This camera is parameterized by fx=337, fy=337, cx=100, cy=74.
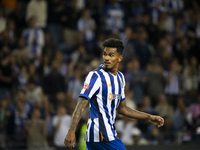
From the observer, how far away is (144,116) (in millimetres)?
4555

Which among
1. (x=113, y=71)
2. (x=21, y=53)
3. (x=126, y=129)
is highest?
(x=21, y=53)

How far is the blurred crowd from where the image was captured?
8750 mm

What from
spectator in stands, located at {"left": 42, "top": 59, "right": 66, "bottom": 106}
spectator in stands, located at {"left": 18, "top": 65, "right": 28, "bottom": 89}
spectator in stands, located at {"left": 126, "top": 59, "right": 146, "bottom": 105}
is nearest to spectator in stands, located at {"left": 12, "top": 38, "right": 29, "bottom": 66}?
spectator in stands, located at {"left": 18, "top": 65, "right": 28, "bottom": 89}

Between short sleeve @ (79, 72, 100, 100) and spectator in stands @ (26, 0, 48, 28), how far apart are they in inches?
294

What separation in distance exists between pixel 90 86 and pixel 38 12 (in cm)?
777

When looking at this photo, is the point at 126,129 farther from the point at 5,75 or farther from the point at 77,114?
the point at 77,114

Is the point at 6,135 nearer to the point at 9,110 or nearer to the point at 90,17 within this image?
the point at 9,110

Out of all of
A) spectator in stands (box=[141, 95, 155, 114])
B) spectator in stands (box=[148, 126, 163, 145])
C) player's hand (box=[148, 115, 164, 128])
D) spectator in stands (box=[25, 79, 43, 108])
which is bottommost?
spectator in stands (box=[148, 126, 163, 145])

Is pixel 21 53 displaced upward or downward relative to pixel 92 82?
upward

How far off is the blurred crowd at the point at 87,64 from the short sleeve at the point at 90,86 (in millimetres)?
3762

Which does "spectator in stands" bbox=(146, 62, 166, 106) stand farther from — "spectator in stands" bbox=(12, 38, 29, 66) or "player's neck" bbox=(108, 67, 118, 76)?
"player's neck" bbox=(108, 67, 118, 76)

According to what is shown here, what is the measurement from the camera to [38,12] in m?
11.2

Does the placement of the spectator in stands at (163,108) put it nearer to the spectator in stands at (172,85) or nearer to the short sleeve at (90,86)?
the spectator in stands at (172,85)

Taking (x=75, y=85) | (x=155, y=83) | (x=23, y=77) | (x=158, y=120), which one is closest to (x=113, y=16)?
(x=155, y=83)
